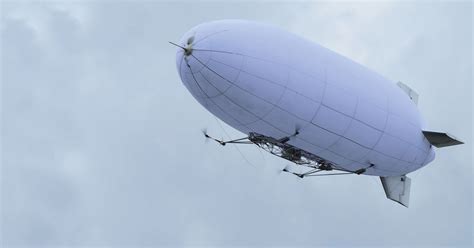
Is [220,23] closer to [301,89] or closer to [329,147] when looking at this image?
[301,89]

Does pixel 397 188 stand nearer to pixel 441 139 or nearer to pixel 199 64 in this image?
pixel 441 139

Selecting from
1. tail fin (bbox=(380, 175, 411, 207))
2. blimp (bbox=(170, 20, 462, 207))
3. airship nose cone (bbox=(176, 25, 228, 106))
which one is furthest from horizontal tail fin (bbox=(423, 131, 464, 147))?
airship nose cone (bbox=(176, 25, 228, 106))

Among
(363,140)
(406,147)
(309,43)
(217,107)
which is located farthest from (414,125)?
(217,107)

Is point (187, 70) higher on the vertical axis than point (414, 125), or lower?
lower

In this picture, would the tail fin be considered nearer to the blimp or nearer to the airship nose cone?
the blimp

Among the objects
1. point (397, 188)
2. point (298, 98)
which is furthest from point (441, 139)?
point (298, 98)

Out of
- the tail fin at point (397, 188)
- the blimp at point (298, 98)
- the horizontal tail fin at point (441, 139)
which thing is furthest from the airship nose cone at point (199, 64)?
the tail fin at point (397, 188)
